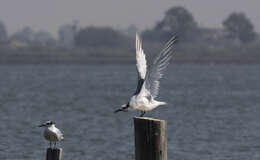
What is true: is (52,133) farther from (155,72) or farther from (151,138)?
(151,138)

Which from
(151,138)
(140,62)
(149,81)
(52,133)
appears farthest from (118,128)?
(151,138)

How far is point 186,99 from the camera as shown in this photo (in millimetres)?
64688

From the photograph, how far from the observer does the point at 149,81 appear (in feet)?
52.7

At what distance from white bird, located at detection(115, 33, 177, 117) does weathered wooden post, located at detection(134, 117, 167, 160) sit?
1.22 metres

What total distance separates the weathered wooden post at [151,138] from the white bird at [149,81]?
1218 millimetres

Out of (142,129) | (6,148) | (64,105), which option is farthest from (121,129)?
Result: (142,129)

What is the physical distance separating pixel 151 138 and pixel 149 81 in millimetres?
2105

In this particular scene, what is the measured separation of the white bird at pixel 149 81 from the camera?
15516mm

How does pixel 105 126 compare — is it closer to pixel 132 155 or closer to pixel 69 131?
pixel 69 131

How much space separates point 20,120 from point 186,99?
79.2ft

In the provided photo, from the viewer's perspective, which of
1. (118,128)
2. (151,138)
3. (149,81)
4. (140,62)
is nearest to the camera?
(151,138)

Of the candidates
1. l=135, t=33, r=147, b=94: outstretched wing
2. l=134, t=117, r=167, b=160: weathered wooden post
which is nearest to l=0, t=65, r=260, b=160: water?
l=135, t=33, r=147, b=94: outstretched wing

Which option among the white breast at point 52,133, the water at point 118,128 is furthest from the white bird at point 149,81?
the water at point 118,128

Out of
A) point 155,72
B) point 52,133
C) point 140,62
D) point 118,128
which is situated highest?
point 140,62
